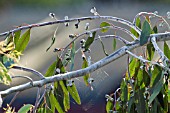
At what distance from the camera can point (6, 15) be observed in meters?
2.37

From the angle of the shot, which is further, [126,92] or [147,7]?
[147,7]

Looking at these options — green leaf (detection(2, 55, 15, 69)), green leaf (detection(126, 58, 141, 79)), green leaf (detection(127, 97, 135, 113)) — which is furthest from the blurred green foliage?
green leaf (detection(2, 55, 15, 69))

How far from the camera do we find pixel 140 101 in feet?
3.69

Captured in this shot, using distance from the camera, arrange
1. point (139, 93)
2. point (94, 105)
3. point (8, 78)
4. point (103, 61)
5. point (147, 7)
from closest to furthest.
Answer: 1. point (8, 78)
2. point (103, 61)
3. point (139, 93)
4. point (94, 105)
5. point (147, 7)

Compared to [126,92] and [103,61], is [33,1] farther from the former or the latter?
[103,61]

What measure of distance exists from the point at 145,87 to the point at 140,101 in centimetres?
5

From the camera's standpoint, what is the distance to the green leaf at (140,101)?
1.12 meters

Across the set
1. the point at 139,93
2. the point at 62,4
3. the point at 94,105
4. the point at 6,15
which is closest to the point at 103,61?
the point at 139,93

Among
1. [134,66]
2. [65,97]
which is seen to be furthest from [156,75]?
[65,97]

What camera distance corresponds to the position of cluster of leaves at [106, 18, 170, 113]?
1037mm

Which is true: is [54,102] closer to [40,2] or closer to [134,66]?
[134,66]

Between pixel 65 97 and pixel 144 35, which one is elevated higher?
pixel 144 35

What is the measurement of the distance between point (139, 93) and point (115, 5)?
3.99 ft

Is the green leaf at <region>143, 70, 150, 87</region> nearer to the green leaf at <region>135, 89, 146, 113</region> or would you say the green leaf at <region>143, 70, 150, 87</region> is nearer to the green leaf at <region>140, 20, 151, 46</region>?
the green leaf at <region>135, 89, 146, 113</region>
